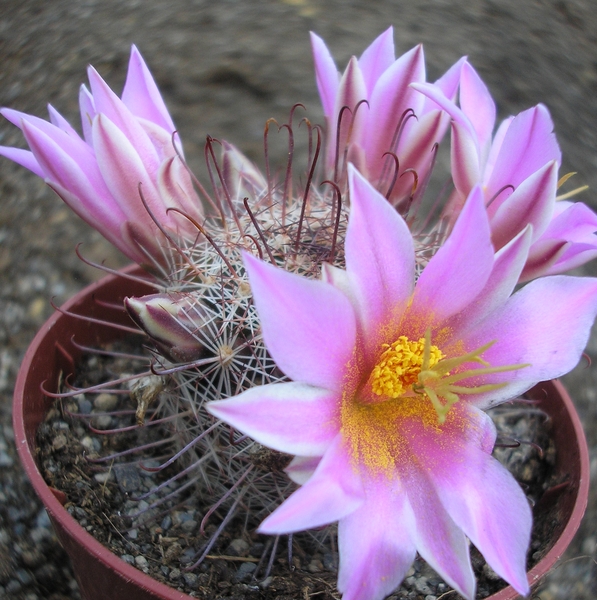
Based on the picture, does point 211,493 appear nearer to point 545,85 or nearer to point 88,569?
point 88,569

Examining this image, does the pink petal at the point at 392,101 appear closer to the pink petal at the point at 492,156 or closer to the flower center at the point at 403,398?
the pink petal at the point at 492,156

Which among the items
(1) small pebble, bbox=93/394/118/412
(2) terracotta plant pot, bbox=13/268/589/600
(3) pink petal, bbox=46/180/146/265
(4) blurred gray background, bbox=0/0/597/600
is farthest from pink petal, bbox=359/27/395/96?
(4) blurred gray background, bbox=0/0/597/600

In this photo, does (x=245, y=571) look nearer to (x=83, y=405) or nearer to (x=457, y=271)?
(x=83, y=405)

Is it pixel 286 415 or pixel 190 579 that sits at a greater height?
pixel 286 415

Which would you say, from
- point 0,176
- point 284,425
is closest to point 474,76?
point 284,425

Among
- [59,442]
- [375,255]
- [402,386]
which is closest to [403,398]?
[402,386]

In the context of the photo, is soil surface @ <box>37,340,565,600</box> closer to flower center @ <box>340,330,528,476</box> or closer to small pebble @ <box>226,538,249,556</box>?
small pebble @ <box>226,538,249,556</box>
